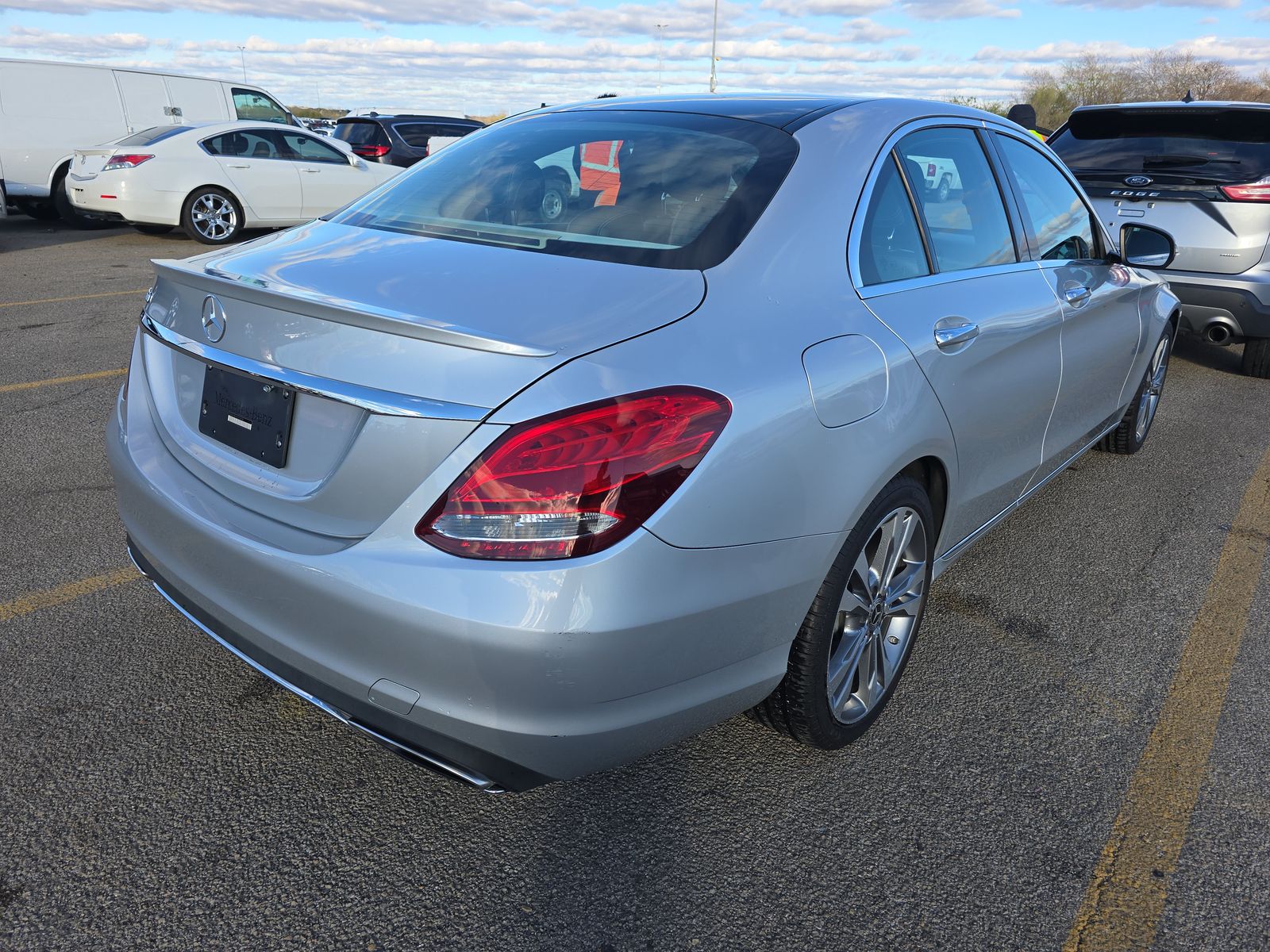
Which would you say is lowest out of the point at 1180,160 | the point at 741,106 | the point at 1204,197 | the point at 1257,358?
the point at 1257,358

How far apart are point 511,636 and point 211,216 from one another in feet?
39.2

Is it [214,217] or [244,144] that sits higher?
[244,144]

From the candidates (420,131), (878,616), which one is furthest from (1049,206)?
(420,131)

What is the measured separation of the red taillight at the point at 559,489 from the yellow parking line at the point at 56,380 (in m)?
4.52

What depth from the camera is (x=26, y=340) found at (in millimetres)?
6680

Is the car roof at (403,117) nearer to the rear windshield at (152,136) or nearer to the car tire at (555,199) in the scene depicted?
the rear windshield at (152,136)

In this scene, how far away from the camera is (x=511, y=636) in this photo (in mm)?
1731

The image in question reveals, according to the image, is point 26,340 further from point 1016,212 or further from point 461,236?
point 1016,212

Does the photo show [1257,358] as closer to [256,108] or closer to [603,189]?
[603,189]

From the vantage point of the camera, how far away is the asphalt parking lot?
2025mm

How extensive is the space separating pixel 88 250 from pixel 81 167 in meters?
1.11

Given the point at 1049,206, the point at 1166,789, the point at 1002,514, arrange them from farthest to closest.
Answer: the point at 1049,206, the point at 1002,514, the point at 1166,789

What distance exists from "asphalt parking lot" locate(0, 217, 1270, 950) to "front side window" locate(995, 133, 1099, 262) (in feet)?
4.31

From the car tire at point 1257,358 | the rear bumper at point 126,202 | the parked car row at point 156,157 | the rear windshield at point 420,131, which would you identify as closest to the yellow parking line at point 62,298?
the rear bumper at point 126,202
